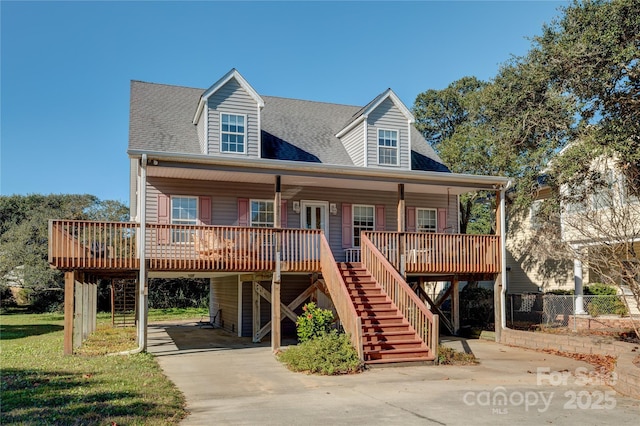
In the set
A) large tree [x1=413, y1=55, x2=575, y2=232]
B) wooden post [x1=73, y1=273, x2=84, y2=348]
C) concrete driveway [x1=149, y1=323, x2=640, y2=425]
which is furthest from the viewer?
large tree [x1=413, y1=55, x2=575, y2=232]

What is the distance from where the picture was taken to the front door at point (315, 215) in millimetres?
18984

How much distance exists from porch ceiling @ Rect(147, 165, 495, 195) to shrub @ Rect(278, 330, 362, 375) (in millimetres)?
5012

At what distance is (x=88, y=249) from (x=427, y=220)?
11987 millimetres

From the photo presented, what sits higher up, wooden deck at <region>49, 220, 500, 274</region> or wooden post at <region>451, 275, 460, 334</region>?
wooden deck at <region>49, 220, 500, 274</region>

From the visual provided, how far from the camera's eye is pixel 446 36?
53.9 feet

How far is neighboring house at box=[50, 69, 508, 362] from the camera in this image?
542 inches

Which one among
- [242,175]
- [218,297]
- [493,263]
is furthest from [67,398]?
[218,297]

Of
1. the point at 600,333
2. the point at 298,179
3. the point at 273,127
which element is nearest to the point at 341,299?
the point at 298,179

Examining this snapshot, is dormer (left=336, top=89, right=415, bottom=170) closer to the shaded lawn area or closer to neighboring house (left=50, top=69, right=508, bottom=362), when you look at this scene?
neighboring house (left=50, top=69, right=508, bottom=362)

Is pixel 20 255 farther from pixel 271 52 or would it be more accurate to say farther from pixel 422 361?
pixel 422 361

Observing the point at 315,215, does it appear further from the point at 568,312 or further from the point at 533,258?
the point at 533,258

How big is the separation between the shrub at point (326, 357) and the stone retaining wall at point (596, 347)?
4.88 m

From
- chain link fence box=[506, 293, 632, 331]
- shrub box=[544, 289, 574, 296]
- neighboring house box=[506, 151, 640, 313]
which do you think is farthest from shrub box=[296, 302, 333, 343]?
shrub box=[544, 289, 574, 296]

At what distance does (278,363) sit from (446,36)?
1049 centimetres
